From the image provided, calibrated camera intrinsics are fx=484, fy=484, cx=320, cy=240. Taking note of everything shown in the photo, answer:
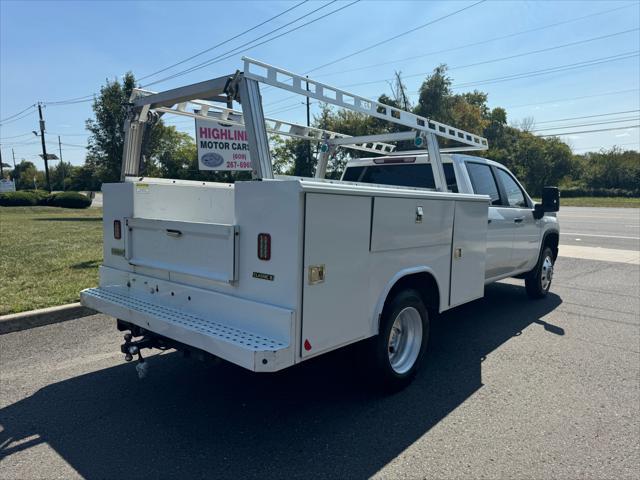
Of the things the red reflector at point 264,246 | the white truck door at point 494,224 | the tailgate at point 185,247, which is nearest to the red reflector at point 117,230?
the tailgate at point 185,247

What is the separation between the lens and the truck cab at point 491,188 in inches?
218

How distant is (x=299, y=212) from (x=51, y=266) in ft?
22.9

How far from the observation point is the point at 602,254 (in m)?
12.1

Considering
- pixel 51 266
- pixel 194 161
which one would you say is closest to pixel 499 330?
pixel 51 266

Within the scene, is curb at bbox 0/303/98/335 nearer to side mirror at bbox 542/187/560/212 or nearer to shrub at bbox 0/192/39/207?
side mirror at bbox 542/187/560/212

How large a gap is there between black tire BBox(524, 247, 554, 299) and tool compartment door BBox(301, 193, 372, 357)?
185 inches

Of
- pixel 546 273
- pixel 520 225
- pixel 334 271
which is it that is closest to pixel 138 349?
pixel 334 271

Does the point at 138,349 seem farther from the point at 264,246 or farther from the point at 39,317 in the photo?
the point at 39,317

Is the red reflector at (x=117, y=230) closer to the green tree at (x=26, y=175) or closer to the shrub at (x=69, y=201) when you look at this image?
the shrub at (x=69, y=201)

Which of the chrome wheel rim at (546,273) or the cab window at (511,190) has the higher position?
the cab window at (511,190)

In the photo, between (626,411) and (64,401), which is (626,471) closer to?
(626,411)

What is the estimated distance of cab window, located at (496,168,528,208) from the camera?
6355mm

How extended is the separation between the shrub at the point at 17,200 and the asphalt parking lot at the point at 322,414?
2929 cm

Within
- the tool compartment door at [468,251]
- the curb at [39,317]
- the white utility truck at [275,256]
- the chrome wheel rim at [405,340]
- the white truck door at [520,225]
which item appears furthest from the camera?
the white truck door at [520,225]
